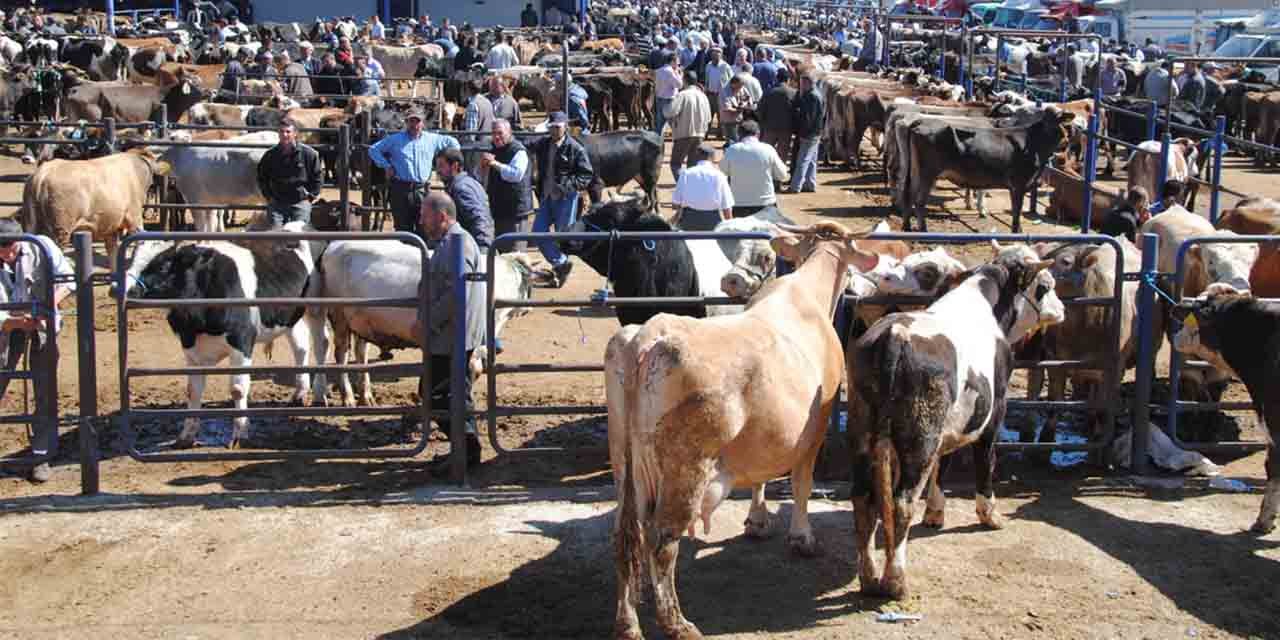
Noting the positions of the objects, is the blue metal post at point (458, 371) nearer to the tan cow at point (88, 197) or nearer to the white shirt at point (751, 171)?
the tan cow at point (88, 197)

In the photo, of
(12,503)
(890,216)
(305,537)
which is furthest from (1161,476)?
(890,216)

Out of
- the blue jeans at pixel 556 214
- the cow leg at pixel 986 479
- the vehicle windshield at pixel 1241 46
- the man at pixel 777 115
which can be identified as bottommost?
the cow leg at pixel 986 479

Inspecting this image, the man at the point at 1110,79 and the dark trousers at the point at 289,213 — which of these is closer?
the dark trousers at the point at 289,213

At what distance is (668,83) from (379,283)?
15.5 metres

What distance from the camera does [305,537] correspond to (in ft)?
22.6

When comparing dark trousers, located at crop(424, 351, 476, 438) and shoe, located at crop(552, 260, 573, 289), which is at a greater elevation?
shoe, located at crop(552, 260, 573, 289)

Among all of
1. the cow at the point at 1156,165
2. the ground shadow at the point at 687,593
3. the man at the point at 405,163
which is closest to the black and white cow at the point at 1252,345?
the ground shadow at the point at 687,593

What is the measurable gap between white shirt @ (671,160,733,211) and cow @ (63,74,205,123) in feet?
39.9

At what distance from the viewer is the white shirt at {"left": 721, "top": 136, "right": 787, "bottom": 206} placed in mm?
13766

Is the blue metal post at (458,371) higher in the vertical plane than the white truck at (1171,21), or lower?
lower

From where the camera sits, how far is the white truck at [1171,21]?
4178cm

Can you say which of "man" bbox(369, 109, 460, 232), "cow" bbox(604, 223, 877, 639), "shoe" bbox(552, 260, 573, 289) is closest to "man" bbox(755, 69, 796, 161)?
"man" bbox(369, 109, 460, 232)

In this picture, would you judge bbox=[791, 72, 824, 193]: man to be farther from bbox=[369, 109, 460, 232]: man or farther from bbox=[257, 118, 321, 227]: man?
bbox=[257, 118, 321, 227]: man

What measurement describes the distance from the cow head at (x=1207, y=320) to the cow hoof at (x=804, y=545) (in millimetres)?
2429
